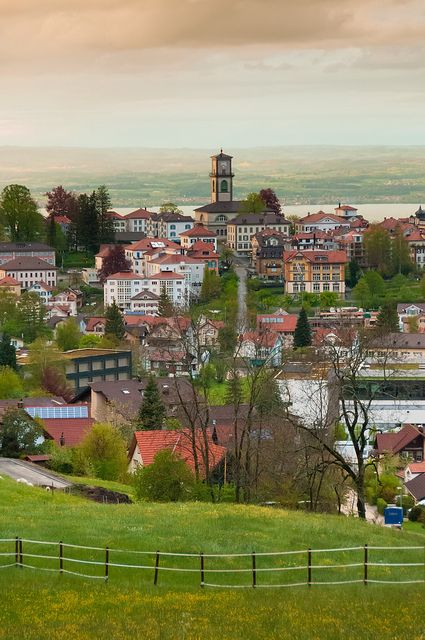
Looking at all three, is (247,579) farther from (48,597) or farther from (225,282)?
(225,282)

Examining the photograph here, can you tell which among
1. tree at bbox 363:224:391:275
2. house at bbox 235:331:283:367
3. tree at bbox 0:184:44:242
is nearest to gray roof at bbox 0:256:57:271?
tree at bbox 0:184:44:242

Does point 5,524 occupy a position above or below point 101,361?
above

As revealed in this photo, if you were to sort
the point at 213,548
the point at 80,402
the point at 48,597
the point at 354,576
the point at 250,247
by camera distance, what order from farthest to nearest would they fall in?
the point at 250,247
the point at 80,402
the point at 213,548
the point at 354,576
the point at 48,597

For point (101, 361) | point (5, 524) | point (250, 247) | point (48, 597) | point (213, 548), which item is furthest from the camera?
point (250, 247)

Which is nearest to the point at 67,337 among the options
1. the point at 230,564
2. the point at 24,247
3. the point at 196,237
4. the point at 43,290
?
the point at 43,290

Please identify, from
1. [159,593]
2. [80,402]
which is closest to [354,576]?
[159,593]

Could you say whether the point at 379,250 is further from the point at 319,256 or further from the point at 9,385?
the point at 9,385

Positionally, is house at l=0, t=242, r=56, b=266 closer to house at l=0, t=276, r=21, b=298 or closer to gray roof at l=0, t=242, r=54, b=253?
gray roof at l=0, t=242, r=54, b=253
